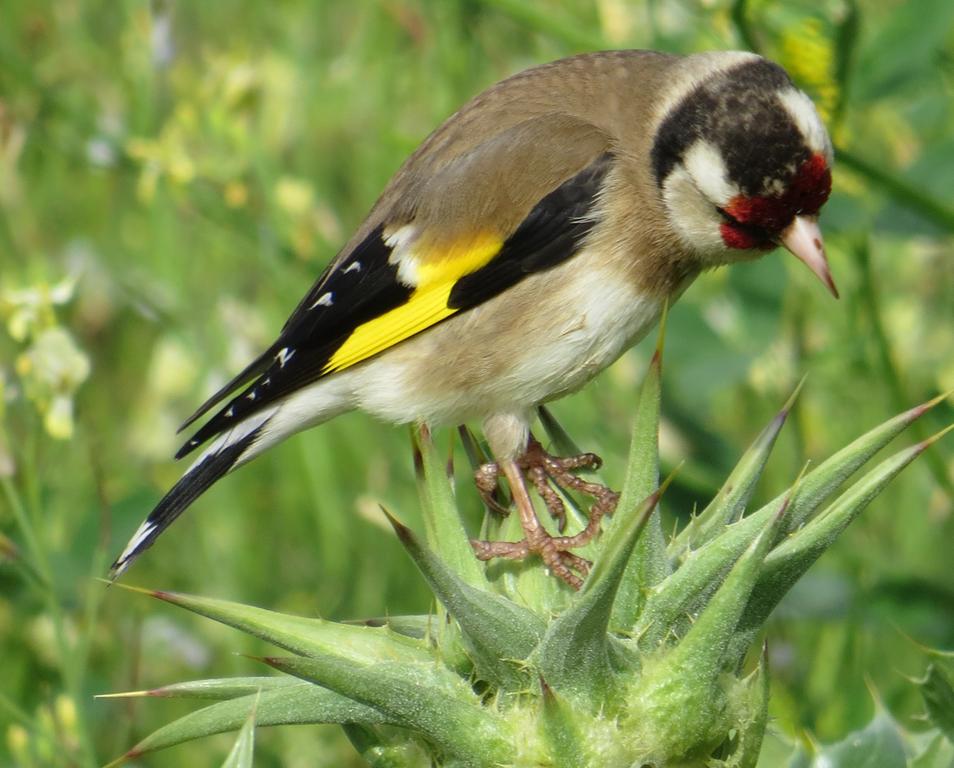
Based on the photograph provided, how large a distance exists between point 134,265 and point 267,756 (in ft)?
7.89

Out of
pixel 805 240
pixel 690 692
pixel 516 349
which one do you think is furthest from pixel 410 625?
pixel 805 240

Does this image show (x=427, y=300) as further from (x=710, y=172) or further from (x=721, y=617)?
(x=721, y=617)

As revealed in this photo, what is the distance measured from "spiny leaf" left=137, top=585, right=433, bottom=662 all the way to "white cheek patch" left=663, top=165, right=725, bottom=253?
144 cm

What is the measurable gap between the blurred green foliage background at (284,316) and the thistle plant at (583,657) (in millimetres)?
1037

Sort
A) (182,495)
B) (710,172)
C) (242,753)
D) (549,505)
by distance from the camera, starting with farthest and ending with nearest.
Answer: (710,172)
(182,495)
(549,505)
(242,753)

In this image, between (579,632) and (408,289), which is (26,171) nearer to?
(408,289)

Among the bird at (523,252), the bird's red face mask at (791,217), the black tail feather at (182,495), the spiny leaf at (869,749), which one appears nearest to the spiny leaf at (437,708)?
the spiny leaf at (869,749)

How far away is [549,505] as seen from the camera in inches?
88.8

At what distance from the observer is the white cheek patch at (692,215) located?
3.08 meters

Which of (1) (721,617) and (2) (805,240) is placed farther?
(2) (805,240)

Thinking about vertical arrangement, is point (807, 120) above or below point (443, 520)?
below

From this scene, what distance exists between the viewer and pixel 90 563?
371 centimetres

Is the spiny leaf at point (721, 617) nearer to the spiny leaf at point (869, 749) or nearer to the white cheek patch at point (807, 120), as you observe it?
the spiny leaf at point (869, 749)

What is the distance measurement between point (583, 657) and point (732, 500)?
0.33 m
